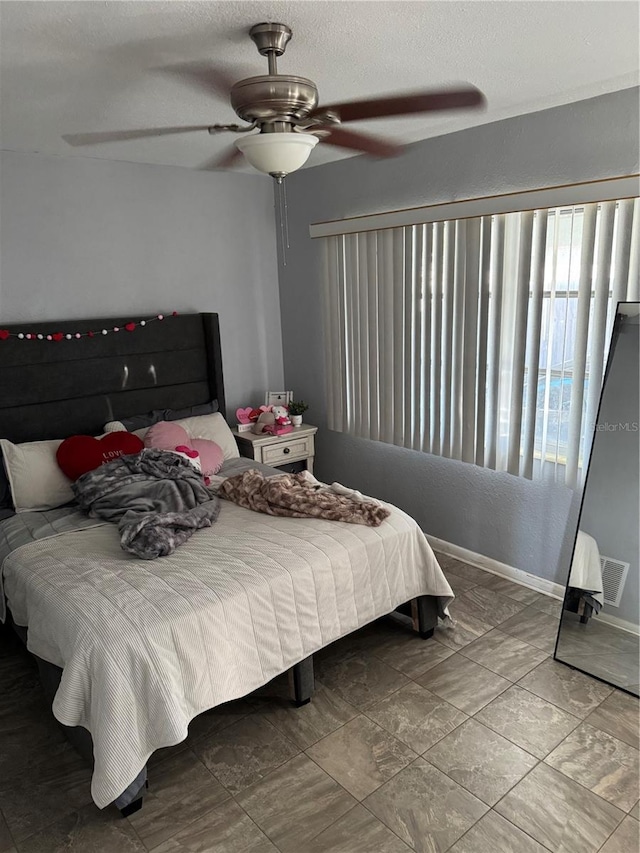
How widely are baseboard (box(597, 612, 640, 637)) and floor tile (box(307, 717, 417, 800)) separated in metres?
1.06

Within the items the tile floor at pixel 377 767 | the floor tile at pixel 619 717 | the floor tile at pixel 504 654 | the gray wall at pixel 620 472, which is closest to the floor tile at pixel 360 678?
the tile floor at pixel 377 767

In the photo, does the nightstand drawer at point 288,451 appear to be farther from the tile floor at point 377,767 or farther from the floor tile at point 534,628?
the floor tile at point 534,628

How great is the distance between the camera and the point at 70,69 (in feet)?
7.23

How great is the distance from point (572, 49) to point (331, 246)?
207cm

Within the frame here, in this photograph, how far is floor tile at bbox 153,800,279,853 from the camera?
6.35 ft

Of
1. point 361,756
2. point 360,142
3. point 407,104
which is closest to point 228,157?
point 360,142

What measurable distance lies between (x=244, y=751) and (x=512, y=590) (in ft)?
5.67

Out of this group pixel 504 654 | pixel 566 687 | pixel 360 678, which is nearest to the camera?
pixel 566 687

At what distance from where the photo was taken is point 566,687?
2.63 metres

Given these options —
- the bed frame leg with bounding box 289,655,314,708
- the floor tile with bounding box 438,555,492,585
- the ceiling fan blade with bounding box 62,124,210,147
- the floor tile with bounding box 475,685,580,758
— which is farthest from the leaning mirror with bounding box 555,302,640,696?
the ceiling fan blade with bounding box 62,124,210,147

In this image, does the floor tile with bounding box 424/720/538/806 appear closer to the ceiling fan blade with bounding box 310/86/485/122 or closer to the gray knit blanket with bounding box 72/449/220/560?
the gray knit blanket with bounding box 72/449/220/560

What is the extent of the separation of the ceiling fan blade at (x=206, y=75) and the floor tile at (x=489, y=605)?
258cm

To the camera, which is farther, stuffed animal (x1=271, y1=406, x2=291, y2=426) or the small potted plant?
the small potted plant

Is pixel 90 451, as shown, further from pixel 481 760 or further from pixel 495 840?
pixel 495 840
